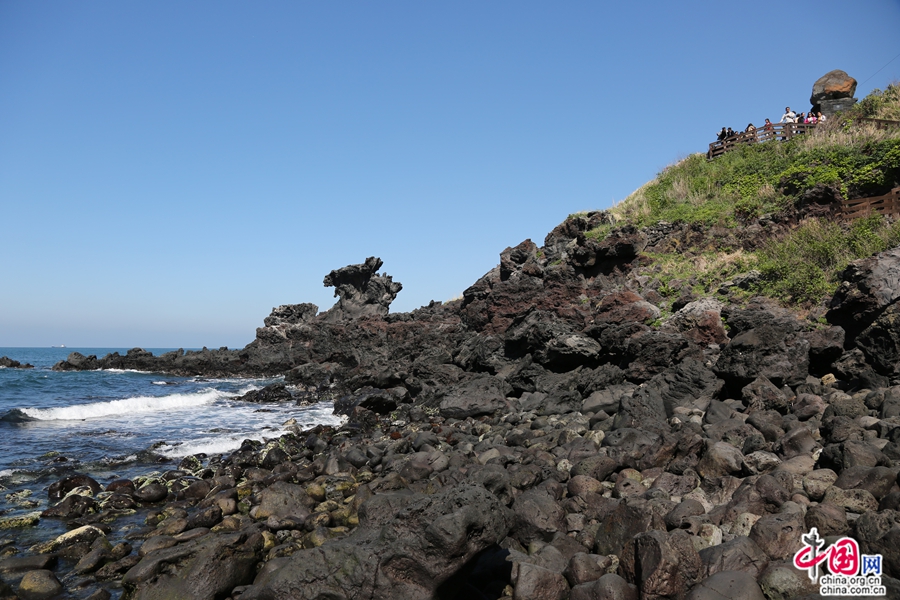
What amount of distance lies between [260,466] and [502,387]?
8.26 meters

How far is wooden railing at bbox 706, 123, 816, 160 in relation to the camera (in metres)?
28.7

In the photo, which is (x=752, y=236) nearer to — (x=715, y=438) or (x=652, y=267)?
(x=652, y=267)

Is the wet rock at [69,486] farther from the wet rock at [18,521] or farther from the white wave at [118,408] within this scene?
the white wave at [118,408]

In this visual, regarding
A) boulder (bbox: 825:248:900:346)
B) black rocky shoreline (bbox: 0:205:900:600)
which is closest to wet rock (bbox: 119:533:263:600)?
black rocky shoreline (bbox: 0:205:900:600)

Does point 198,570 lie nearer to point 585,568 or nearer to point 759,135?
point 585,568

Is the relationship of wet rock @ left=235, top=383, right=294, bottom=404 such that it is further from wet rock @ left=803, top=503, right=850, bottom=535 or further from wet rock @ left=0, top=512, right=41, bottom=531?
wet rock @ left=803, top=503, right=850, bottom=535

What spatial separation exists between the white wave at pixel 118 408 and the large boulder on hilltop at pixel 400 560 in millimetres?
20552

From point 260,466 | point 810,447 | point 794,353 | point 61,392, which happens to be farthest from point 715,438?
point 61,392

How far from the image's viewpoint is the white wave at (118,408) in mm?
21391

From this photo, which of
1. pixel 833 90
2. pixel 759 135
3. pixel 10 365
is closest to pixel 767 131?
pixel 759 135

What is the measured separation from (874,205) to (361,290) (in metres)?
39.0

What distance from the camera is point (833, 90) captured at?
32875 millimetres

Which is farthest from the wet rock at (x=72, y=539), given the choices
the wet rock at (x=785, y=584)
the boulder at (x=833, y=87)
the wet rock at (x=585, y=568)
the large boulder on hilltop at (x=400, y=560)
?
the boulder at (x=833, y=87)

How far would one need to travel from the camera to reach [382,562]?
5.62 metres
